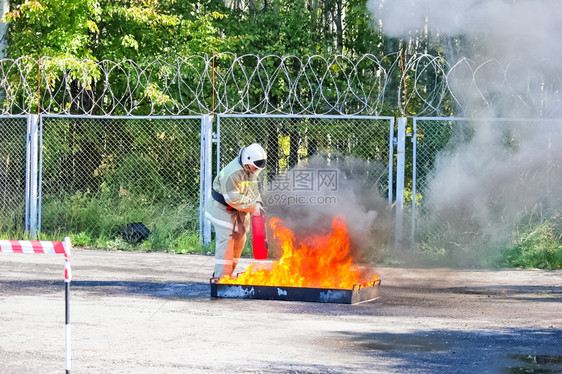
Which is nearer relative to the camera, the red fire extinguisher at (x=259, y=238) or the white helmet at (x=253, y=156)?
Answer: the white helmet at (x=253, y=156)

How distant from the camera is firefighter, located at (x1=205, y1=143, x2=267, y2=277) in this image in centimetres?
944

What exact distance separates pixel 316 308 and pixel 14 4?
12.4 m

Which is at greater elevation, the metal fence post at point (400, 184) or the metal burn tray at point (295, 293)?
the metal fence post at point (400, 184)

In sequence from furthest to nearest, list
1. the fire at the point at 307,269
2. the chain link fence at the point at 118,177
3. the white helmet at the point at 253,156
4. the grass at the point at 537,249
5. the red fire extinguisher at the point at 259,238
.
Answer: the chain link fence at the point at 118,177 < the grass at the point at 537,249 < the fire at the point at 307,269 < the red fire extinguisher at the point at 259,238 < the white helmet at the point at 253,156

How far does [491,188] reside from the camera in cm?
1456

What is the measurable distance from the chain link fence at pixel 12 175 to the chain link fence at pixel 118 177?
0.44 metres

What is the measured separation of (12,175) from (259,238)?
28.1 feet

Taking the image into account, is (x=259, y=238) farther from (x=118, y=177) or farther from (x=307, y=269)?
(x=118, y=177)

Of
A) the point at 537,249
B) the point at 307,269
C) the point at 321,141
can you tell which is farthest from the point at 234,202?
the point at 321,141

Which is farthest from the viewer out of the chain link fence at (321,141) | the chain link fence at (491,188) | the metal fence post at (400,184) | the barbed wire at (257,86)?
the chain link fence at (321,141)

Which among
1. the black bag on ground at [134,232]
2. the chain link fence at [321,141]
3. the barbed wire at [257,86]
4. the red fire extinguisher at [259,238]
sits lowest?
the black bag on ground at [134,232]

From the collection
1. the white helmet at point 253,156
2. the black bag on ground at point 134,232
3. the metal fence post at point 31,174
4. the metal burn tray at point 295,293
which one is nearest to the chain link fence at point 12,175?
the metal fence post at point 31,174

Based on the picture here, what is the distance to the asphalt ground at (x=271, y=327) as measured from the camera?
663 centimetres

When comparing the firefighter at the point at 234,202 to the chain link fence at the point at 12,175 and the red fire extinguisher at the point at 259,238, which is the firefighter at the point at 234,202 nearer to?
the red fire extinguisher at the point at 259,238
